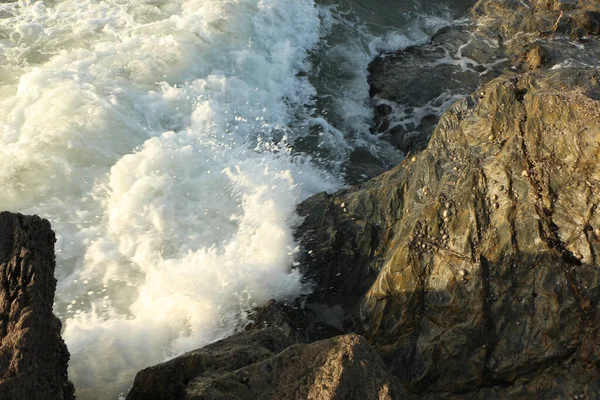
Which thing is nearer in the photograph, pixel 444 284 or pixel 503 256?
pixel 503 256

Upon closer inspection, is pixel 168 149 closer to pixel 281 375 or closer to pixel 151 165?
pixel 151 165

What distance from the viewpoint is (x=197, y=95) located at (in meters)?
10.2

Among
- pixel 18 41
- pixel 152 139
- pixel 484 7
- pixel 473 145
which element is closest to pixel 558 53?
pixel 484 7

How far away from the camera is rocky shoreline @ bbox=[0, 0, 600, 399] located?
4.22m

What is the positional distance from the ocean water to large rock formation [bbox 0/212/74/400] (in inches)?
65.0

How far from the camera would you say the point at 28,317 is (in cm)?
423

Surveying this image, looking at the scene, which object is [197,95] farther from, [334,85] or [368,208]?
[368,208]

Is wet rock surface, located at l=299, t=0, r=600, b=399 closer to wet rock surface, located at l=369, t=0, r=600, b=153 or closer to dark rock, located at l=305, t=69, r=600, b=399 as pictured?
dark rock, located at l=305, t=69, r=600, b=399

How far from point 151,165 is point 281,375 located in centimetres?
535

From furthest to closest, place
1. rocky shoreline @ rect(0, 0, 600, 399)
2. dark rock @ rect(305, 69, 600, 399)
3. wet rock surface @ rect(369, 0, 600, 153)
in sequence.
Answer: wet rock surface @ rect(369, 0, 600, 153), dark rock @ rect(305, 69, 600, 399), rocky shoreline @ rect(0, 0, 600, 399)

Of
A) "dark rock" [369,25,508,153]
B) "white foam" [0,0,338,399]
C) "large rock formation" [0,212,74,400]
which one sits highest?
"large rock formation" [0,212,74,400]

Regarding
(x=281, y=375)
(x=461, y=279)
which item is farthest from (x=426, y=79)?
(x=281, y=375)

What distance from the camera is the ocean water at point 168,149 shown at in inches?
272

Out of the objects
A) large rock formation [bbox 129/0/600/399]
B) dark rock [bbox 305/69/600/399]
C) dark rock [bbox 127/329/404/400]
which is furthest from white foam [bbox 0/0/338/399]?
dark rock [bbox 305/69/600/399]
